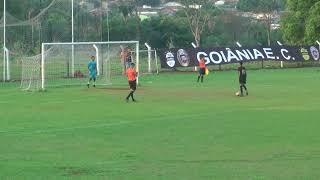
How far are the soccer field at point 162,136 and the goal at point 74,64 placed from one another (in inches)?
258

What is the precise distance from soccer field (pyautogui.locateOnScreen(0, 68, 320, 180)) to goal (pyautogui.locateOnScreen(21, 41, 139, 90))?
655 cm

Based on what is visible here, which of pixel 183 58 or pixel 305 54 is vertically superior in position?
pixel 305 54

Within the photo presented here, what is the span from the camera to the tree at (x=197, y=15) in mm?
80438

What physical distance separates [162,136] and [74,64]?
30.1 metres

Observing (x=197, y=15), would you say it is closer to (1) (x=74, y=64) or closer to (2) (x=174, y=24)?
(2) (x=174, y=24)

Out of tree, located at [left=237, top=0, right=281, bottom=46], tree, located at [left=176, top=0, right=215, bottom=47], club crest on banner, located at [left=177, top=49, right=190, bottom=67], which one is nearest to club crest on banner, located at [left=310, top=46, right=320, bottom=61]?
club crest on banner, located at [left=177, top=49, right=190, bottom=67]

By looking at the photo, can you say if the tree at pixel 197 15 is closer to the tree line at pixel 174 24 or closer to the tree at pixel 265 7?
the tree line at pixel 174 24

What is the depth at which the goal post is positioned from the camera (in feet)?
136

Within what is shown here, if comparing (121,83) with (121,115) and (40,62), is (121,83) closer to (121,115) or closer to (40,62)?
(40,62)

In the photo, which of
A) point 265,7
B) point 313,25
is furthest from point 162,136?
point 265,7

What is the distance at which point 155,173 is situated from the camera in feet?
39.2

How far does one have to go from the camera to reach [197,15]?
277 ft

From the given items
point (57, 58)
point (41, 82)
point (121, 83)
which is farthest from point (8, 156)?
point (57, 58)

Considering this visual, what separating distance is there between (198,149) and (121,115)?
8.11 metres
